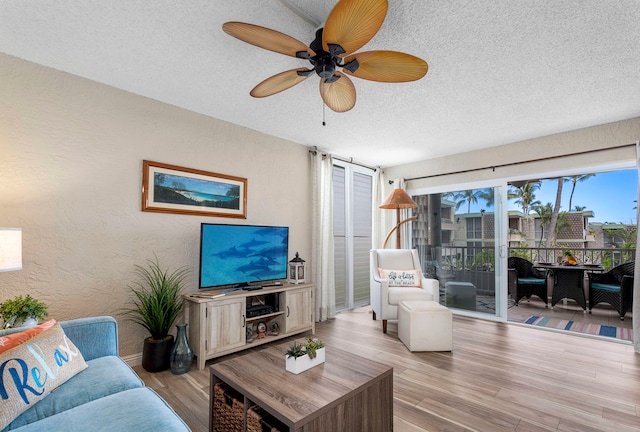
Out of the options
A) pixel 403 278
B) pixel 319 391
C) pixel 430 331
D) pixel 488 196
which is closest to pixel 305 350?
pixel 319 391

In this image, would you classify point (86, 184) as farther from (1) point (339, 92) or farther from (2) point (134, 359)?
(1) point (339, 92)

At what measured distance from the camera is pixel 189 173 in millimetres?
3170

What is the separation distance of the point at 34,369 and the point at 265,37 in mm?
1849

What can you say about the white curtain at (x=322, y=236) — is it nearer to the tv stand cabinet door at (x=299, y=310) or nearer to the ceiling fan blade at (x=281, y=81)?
the tv stand cabinet door at (x=299, y=310)

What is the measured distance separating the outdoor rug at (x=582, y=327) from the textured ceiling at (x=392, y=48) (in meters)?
2.52

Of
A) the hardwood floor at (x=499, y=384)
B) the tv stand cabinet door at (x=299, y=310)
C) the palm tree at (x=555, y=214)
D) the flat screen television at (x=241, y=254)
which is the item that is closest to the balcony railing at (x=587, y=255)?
the palm tree at (x=555, y=214)

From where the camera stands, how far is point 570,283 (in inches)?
193

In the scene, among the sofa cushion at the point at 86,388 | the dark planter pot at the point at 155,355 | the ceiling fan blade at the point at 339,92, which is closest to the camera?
the sofa cushion at the point at 86,388

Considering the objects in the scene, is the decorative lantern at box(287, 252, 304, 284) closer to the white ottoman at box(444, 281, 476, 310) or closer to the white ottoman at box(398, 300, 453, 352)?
the white ottoman at box(398, 300, 453, 352)

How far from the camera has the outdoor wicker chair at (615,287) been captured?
4.31 m

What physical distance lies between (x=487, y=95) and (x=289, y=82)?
6.43 feet

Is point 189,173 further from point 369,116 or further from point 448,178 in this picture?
point 448,178

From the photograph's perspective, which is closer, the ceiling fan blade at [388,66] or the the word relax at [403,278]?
the ceiling fan blade at [388,66]

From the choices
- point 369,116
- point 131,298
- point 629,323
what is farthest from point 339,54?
point 629,323
